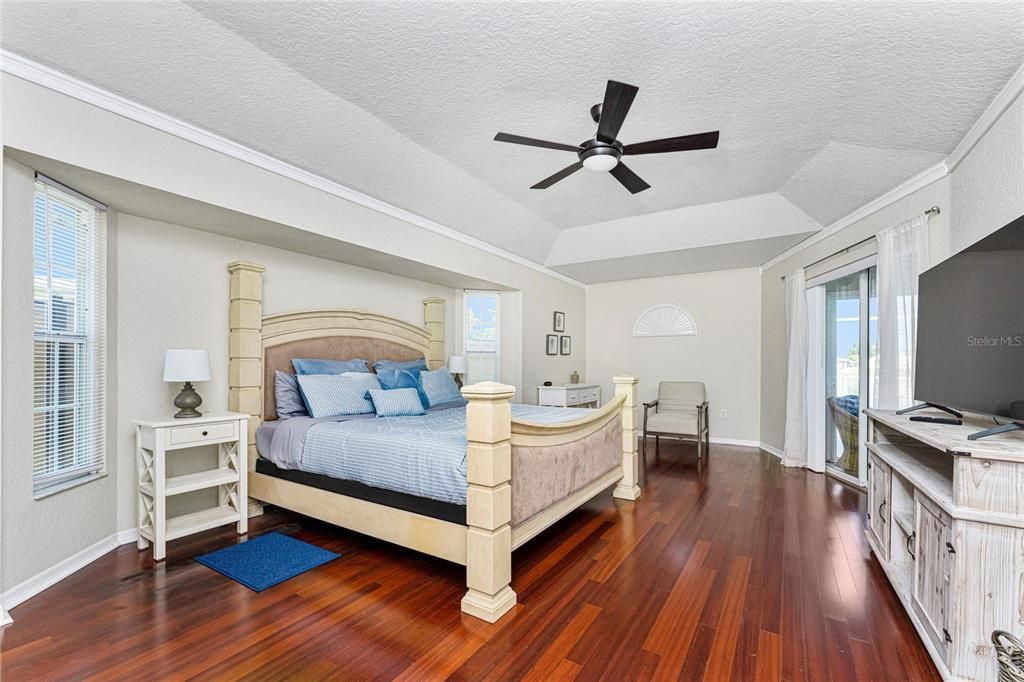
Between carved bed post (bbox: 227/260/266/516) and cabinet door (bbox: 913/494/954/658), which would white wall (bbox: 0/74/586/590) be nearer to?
carved bed post (bbox: 227/260/266/516)

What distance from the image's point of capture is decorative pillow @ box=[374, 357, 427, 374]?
13.7 ft

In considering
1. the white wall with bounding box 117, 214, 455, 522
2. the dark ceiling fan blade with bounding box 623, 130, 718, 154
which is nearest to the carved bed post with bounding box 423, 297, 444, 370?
the white wall with bounding box 117, 214, 455, 522

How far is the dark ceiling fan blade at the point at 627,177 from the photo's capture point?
9.07 feet

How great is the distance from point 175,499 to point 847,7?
4638 mm

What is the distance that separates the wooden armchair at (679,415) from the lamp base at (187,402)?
4.31m

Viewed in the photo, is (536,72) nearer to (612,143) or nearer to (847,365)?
(612,143)

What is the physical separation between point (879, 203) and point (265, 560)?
198 inches

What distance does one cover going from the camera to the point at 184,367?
2.82 m

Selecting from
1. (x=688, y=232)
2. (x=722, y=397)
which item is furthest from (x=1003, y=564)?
(x=722, y=397)

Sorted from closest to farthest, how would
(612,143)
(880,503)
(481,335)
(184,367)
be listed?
(612,143) → (880,503) → (184,367) → (481,335)

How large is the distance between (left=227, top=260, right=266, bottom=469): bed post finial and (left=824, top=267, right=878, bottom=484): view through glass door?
4.93 meters

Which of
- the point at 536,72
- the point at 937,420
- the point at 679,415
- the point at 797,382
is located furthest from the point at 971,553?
the point at 679,415

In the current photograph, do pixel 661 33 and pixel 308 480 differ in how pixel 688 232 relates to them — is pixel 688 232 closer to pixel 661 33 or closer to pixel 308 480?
pixel 661 33

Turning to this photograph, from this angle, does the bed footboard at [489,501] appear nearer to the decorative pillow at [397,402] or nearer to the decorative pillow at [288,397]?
the decorative pillow at [397,402]
